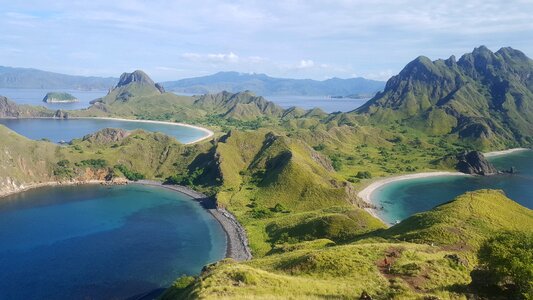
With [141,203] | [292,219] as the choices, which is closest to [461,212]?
[292,219]

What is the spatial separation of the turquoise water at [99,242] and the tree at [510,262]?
76.0m

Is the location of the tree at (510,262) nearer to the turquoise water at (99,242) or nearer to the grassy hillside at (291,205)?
the grassy hillside at (291,205)

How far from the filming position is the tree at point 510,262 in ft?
162

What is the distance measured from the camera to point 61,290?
326ft

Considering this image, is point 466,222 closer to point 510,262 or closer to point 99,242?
point 510,262

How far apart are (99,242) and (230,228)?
43.8 meters

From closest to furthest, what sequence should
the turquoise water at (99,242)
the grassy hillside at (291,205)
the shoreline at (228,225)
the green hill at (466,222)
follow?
the green hill at (466,222)
the turquoise water at (99,242)
the grassy hillside at (291,205)
the shoreline at (228,225)

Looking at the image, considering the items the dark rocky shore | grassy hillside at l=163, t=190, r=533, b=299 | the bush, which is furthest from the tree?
the bush

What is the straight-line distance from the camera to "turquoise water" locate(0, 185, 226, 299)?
103 meters

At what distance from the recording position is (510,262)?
168ft

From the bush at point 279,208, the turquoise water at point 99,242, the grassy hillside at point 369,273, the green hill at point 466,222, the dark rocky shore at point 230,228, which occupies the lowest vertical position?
the turquoise water at point 99,242

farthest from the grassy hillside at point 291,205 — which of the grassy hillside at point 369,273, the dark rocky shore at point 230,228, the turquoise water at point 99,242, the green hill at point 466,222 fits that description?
the grassy hillside at point 369,273

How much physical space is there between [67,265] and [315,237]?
71.1 m

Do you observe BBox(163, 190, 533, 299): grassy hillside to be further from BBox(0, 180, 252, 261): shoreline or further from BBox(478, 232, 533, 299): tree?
BBox(0, 180, 252, 261): shoreline
